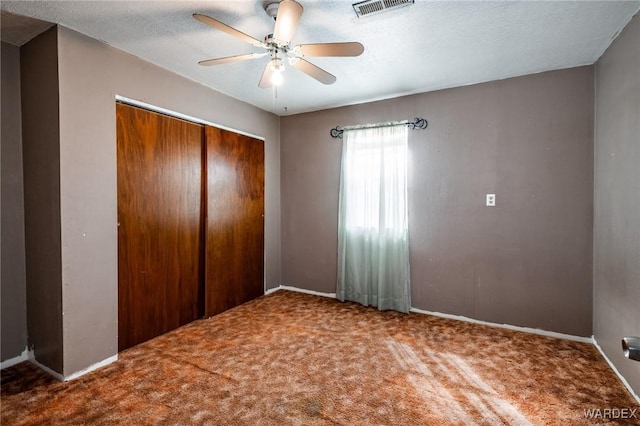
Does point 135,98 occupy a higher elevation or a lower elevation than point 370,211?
higher

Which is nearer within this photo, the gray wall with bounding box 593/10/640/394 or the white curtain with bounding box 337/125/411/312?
the gray wall with bounding box 593/10/640/394

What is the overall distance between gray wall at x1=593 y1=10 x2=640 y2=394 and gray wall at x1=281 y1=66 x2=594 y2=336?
0.16 m

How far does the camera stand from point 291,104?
3838mm

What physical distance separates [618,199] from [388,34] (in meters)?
1.97

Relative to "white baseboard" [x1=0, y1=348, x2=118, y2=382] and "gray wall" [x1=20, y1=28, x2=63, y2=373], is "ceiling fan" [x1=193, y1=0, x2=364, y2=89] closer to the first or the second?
"gray wall" [x1=20, y1=28, x2=63, y2=373]

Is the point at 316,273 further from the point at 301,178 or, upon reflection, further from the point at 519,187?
the point at 519,187

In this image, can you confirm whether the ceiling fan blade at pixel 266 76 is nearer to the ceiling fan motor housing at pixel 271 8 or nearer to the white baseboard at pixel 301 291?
the ceiling fan motor housing at pixel 271 8

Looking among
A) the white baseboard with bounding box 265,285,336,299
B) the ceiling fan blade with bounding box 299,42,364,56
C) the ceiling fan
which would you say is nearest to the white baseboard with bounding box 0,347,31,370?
the white baseboard with bounding box 265,285,336,299

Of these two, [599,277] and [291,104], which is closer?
[599,277]

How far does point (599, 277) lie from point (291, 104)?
11.3 feet

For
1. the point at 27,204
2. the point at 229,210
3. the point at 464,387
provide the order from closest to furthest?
1. the point at 464,387
2. the point at 27,204
3. the point at 229,210

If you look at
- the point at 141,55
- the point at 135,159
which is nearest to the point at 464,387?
the point at 135,159

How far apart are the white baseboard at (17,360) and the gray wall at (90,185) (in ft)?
1.86

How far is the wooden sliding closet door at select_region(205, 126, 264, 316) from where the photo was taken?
10.9ft
